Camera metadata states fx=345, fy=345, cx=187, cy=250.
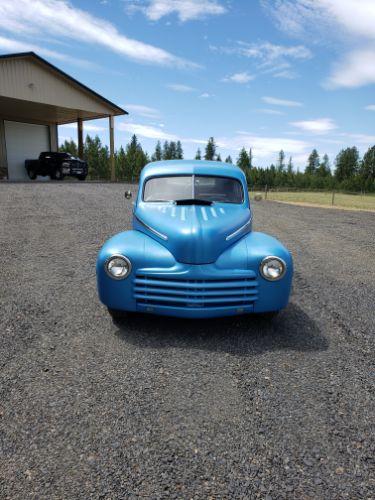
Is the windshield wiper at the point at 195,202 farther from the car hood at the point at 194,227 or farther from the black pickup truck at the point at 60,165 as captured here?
the black pickup truck at the point at 60,165

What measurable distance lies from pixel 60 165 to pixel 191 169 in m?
18.5

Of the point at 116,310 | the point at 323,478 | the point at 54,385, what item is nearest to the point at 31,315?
the point at 116,310

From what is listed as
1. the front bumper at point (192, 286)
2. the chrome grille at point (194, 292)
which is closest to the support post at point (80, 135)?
the front bumper at point (192, 286)

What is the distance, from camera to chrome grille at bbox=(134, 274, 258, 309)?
3598 millimetres

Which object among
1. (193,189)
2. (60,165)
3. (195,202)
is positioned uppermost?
(60,165)

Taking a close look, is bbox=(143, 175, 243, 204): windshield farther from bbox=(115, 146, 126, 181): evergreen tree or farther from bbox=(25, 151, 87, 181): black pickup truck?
bbox=(115, 146, 126, 181): evergreen tree

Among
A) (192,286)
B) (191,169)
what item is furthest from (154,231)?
(191,169)

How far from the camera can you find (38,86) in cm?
1889

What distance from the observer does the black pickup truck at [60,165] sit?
21.2m

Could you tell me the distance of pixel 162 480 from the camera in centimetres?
206

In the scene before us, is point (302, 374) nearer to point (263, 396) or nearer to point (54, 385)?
point (263, 396)

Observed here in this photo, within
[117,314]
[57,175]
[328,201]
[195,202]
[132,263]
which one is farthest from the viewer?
[328,201]

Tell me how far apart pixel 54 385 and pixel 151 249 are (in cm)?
163

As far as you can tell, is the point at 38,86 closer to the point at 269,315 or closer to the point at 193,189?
the point at 193,189
